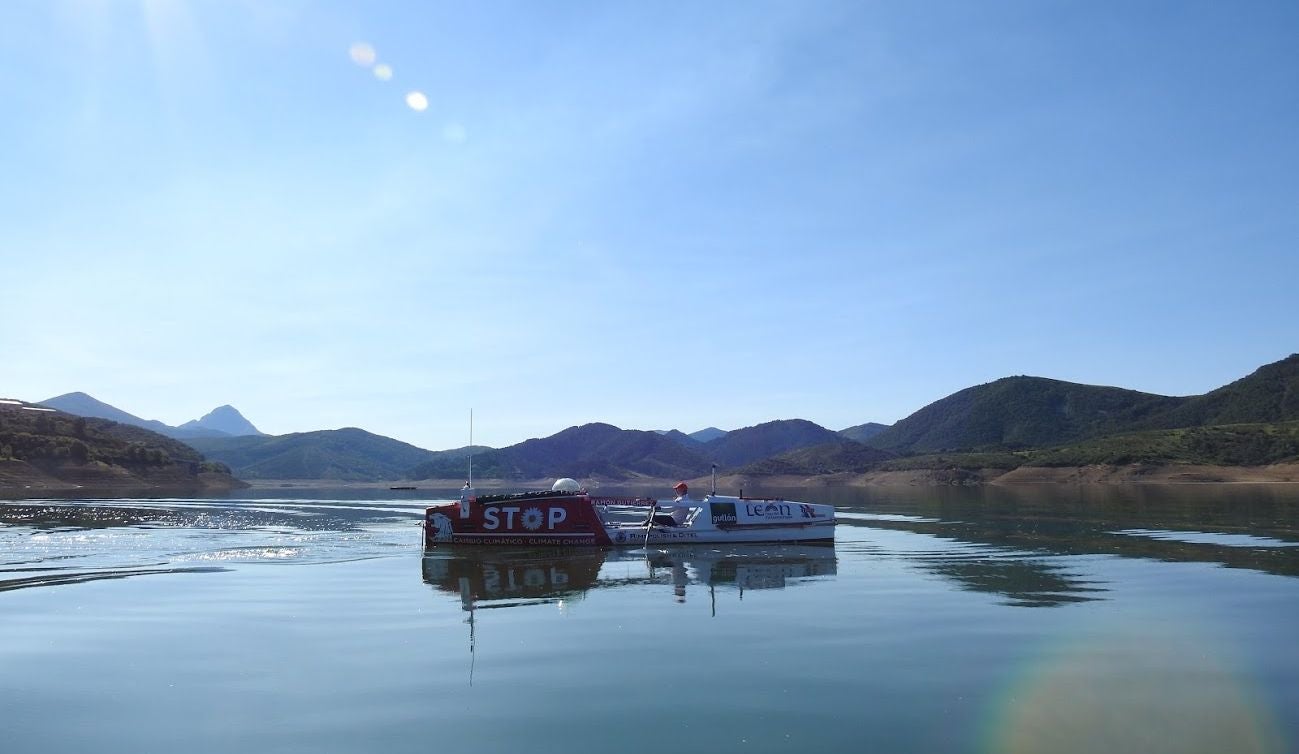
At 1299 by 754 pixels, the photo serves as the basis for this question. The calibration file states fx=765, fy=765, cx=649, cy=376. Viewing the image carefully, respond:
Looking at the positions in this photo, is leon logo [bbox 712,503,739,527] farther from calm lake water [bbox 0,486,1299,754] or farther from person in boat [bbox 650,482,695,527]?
calm lake water [bbox 0,486,1299,754]

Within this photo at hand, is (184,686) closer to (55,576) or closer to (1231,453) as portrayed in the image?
(55,576)

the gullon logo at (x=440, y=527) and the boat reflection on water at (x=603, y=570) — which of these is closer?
the boat reflection on water at (x=603, y=570)

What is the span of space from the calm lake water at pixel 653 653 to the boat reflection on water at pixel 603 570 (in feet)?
1.13

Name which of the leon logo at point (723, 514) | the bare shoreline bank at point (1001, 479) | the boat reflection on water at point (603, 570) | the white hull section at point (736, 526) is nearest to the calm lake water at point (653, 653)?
the boat reflection on water at point (603, 570)

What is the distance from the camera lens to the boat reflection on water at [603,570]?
2900cm

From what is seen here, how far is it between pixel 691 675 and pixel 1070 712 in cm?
717

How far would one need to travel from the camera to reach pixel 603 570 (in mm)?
35781

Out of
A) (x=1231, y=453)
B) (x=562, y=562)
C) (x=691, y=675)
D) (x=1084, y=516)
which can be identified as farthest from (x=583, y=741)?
(x=1231, y=453)

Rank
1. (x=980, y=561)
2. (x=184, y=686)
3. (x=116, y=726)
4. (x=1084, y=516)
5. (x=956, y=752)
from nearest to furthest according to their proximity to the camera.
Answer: (x=956, y=752) → (x=116, y=726) → (x=184, y=686) → (x=980, y=561) → (x=1084, y=516)

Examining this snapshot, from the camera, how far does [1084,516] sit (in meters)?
66.6

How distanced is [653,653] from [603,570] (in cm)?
1760

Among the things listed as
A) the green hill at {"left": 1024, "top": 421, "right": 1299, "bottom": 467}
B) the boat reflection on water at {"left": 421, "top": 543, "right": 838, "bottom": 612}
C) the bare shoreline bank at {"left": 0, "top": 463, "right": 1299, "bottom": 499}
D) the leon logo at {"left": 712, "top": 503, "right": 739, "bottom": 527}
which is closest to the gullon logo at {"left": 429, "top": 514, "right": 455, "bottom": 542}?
the boat reflection on water at {"left": 421, "top": 543, "right": 838, "bottom": 612}

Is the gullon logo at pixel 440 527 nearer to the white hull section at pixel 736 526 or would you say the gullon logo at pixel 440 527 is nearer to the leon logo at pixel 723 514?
the white hull section at pixel 736 526

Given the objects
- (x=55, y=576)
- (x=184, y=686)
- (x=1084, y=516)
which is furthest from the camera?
(x=1084, y=516)
